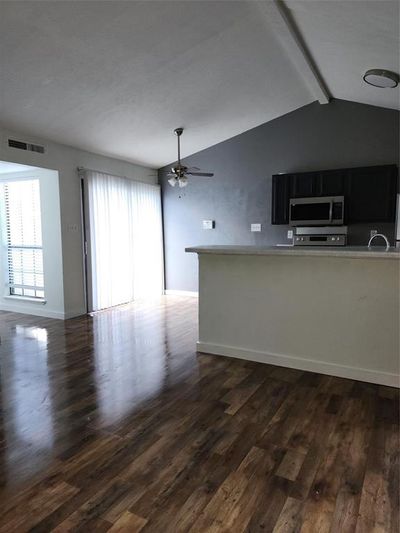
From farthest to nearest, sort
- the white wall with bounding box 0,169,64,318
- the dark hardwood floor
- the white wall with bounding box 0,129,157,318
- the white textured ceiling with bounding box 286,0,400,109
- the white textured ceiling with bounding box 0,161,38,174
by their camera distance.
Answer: the white wall with bounding box 0,169,64,318 < the white wall with bounding box 0,129,157,318 < the white textured ceiling with bounding box 0,161,38,174 < the white textured ceiling with bounding box 286,0,400,109 < the dark hardwood floor

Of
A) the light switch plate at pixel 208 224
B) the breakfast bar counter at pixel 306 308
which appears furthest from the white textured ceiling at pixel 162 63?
the breakfast bar counter at pixel 306 308

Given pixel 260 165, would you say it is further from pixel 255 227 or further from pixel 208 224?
pixel 208 224

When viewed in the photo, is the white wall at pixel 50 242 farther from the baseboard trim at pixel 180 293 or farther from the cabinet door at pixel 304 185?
the cabinet door at pixel 304 185

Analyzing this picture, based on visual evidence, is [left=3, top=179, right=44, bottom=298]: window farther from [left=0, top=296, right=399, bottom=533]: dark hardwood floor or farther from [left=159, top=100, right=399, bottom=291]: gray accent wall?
[left=159, top=100, right=399, bottom=291]: gray accent wall

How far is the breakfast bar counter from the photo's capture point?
9.54ft

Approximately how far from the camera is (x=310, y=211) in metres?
5.20

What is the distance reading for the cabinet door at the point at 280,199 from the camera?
5.46 metres

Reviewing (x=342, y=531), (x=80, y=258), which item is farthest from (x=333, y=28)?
(x=80, y=258)

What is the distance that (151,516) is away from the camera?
5.24 feet

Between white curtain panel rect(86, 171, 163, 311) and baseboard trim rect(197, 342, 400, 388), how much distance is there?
257cm

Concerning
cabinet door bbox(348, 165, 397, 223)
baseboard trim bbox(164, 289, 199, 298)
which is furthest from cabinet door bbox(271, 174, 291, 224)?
baseboard trim bbox(164, 289, 199, 298)

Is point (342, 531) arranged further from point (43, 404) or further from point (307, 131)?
point (307, 131)

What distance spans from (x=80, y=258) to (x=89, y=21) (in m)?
3.31

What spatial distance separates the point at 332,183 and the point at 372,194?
0.57 meters
